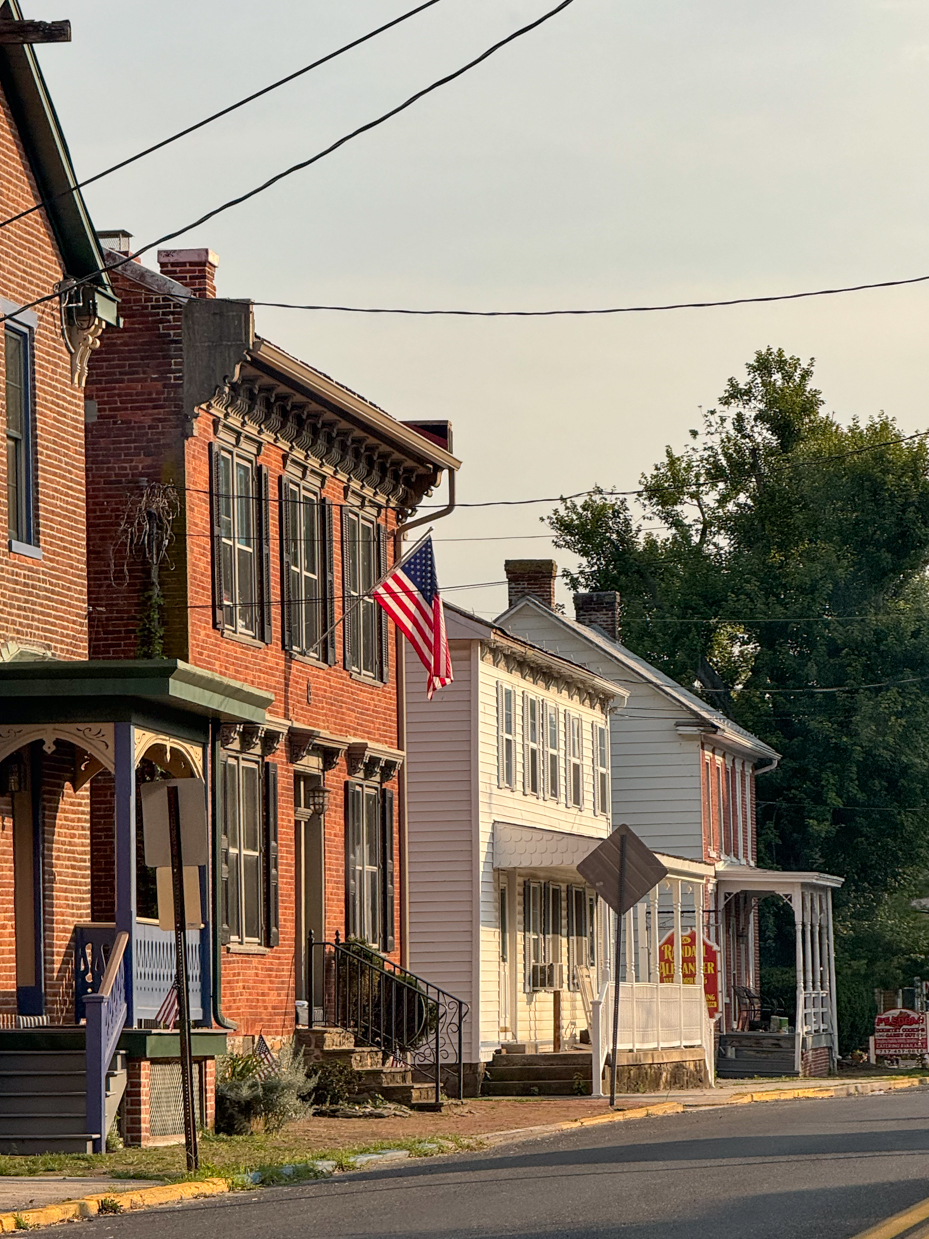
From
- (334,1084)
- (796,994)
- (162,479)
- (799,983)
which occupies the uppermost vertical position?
(162,479)

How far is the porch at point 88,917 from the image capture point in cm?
1802

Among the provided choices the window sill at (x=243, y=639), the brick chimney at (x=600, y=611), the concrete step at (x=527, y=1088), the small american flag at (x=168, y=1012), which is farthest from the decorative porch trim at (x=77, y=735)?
the brick chimney at (x=600, y=611)

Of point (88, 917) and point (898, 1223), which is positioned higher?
point (88, 917)

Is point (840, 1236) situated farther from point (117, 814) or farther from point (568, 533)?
point (568, 533)

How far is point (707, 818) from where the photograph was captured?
4806 cm

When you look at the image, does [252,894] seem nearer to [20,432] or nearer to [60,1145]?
[20,432]

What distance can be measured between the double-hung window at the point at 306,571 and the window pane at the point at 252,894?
270 cm

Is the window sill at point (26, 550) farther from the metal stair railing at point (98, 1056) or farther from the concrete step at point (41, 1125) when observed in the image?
the concrete step at point (41, 1125)

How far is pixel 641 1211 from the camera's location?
1276cm

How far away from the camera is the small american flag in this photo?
19.7 meters

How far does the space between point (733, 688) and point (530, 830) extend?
28.5m

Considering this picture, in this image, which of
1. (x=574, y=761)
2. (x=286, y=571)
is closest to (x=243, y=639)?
(x=286, y=571)

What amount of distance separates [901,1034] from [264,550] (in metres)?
27.7

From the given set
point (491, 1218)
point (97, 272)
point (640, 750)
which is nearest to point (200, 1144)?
point (491, 1218)
